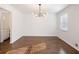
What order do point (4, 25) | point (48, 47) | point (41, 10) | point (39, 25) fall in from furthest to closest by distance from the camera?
point (39, 25) < point (4, 25) < point (41, 10) < point (48, 47)

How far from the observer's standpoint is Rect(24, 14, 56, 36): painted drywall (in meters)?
9.08

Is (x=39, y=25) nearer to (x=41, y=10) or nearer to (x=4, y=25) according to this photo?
(x=4, y=25)

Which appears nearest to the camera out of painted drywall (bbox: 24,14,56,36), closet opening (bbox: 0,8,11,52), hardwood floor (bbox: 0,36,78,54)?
hardwood floor (bbox: 0,36,78,54)

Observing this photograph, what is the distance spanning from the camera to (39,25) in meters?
9.11

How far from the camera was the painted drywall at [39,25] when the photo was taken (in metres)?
9.08

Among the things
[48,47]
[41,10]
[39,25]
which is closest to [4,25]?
[41,10]

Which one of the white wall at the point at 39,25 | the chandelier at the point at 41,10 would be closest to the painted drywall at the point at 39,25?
the white wall at the point at 39,25

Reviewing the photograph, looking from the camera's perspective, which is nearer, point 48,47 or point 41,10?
point 48,47

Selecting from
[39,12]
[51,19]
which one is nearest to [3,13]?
[39,12]

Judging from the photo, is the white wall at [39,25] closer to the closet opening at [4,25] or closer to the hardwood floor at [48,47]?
the closet opening at [4,25]

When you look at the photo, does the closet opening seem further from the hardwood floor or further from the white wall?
the white wall

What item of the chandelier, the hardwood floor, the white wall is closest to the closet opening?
the hardwood floor
